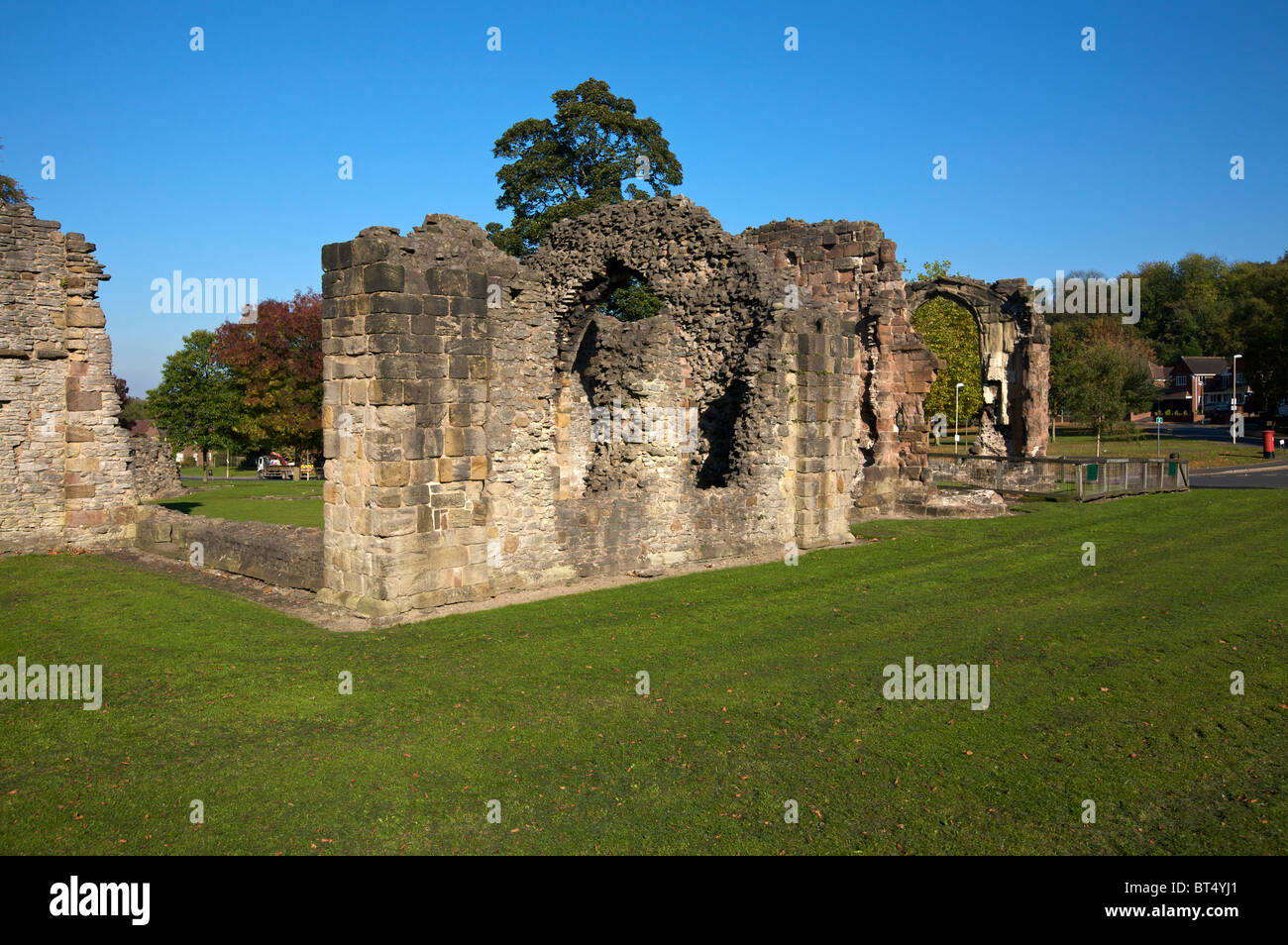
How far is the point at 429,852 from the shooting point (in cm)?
470

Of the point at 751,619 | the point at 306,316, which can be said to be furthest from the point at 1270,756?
the point at 306,316

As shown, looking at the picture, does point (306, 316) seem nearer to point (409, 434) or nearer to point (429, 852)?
point (409, 434)

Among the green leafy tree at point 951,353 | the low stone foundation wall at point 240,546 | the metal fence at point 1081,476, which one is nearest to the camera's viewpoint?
the low stone foundation wall at point 240,546

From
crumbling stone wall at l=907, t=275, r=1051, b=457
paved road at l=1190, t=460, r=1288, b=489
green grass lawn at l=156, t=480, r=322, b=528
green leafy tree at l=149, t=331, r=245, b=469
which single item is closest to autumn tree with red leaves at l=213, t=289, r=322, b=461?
green leafy tree at l=149, t=331, r=245, b=469

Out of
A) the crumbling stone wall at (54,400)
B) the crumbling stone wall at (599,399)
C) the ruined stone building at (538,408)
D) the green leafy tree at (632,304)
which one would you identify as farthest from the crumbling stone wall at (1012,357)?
the crumbling stone wall at (54,400)

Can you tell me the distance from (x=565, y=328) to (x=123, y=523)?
8.58 m

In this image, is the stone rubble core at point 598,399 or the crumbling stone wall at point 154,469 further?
the crumbling stone wall at point 154,469

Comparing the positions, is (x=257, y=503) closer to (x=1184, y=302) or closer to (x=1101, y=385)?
(x=1101, y=385)

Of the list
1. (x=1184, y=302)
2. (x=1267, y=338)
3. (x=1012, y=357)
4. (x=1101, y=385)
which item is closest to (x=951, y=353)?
(x=1101, y=385)

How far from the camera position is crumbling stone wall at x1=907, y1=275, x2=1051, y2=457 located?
26.1 metres

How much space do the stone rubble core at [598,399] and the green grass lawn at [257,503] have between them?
6662 millimetres

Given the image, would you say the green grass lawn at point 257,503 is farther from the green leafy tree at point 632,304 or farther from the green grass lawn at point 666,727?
the green leafy tree at point 632,304

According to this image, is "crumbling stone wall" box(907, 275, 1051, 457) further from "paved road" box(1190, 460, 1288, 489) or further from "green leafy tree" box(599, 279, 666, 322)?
"green leafy tree" box(599, 279, 666, 322)

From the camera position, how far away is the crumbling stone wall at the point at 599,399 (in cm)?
968
